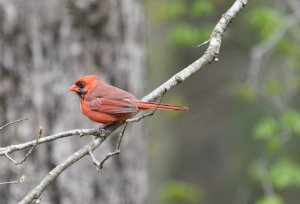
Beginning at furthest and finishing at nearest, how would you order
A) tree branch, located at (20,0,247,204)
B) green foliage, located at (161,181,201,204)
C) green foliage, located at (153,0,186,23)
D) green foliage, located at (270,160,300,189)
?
1. green foliage, located at (161,181,201,204)
2. green foliage, located at (153,0,186,23)
3. green foliage, located at (270,160,300,189)
4. tree branch, located at (20,0,247,204)

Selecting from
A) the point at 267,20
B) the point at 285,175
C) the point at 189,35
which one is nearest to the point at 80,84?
the point at 285,175

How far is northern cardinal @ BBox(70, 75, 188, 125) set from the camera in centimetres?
326

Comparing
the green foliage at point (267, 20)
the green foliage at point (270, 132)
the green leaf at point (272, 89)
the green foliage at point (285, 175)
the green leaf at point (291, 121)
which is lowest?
the green foliage at point (285, 175)

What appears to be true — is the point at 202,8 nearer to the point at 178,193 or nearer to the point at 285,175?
the point at 285,175

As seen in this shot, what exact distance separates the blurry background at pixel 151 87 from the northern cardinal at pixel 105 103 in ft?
2.93

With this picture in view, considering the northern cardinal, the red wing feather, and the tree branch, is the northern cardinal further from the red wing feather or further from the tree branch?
the tree branch

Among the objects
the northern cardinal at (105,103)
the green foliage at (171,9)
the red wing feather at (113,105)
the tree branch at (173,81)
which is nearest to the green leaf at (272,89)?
the green foliage at (171,9)

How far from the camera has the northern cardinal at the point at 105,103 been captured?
3.26m

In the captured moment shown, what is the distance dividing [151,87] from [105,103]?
7604 millimetres

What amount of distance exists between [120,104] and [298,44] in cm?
→ 452

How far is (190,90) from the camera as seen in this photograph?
8.58 metres

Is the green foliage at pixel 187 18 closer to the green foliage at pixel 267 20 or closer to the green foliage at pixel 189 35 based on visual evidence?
the green foliage at pixel 189 35

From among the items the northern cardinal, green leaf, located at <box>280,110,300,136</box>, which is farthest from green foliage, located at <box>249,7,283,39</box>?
the northern cardinal

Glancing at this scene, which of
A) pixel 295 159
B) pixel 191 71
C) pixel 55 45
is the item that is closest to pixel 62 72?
pixel 55 45
